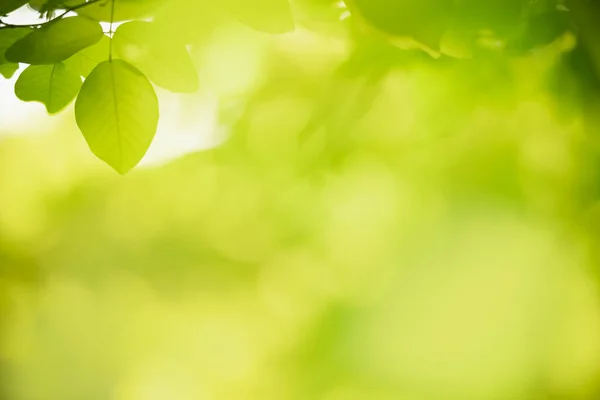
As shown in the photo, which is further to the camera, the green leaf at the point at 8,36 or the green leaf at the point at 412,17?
the green leaf at the point at 8,36

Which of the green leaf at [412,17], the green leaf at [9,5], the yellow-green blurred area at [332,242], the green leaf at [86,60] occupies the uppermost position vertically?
the green leaf at [412,17]

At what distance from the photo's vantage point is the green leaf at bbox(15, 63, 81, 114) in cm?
51

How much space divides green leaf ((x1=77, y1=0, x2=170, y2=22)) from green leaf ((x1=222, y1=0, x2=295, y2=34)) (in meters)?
0.06

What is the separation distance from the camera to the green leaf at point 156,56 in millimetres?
484

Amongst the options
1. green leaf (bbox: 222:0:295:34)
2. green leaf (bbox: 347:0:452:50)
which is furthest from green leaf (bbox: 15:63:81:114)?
green leaf (bbox: 347:0:452:50)

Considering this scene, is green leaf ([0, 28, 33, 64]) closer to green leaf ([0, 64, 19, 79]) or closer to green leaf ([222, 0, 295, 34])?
Answer: green leaf ([0, 64, 19, 79])

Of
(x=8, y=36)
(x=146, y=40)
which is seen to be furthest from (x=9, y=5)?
(x=146, y=40)

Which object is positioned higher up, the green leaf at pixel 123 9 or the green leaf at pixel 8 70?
the green leaf at pixel 123 9

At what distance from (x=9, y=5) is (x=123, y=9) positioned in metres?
0.12

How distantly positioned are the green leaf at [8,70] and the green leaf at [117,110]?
96mm

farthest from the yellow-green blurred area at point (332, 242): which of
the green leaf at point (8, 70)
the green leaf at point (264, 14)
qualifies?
the green leaf at point (8, 70)

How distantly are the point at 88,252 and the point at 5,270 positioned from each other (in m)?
0.09

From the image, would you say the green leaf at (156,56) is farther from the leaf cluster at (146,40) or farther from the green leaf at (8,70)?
the green leaf at (8,70)

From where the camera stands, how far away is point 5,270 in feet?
1.72
